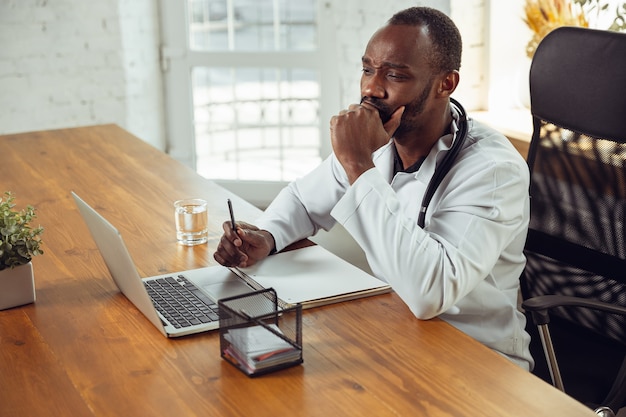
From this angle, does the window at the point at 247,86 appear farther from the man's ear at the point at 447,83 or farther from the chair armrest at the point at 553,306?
the chair armrest at the point at 553,306

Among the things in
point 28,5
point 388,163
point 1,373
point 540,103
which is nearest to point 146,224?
A: point 388,163

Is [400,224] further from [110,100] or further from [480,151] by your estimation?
[110,100]

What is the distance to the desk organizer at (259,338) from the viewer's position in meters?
1.39

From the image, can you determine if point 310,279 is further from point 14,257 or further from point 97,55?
point 97,55

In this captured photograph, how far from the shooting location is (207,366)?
1420 millimetres

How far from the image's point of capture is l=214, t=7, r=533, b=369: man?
1623 mm

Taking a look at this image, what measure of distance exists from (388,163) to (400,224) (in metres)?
0.36

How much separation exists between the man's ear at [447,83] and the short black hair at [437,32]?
0.04ft

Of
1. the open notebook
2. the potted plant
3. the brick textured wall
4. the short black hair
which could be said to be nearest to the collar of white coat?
the short black hair

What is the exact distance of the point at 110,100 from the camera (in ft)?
14.5

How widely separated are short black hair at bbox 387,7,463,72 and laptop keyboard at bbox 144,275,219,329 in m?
0.70

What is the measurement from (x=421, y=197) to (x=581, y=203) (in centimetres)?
43

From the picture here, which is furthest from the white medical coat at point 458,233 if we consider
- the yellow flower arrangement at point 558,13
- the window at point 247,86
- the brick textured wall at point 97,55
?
the window at point 247,86

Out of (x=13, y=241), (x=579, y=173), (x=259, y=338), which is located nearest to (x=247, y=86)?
(x=579, y=173)
